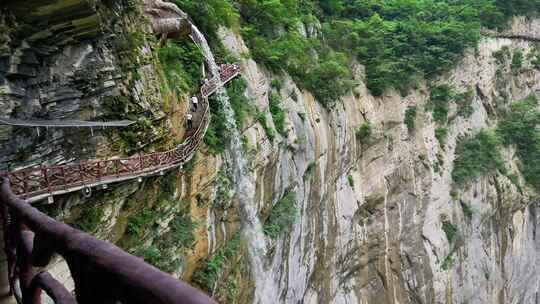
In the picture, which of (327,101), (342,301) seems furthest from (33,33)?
(342,301)

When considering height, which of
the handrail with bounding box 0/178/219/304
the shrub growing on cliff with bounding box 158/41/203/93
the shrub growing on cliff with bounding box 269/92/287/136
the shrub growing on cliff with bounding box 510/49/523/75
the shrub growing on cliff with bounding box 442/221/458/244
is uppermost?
the handrail with bounding box 0/178/219/304

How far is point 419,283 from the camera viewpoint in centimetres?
1891

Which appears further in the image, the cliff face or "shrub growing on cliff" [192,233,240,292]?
"shrub growing on cliff" [192,233,240,292]

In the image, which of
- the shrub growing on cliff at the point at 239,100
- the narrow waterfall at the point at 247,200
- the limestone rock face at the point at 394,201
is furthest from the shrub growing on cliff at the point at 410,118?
the narrow waterfall at the point at 247,200

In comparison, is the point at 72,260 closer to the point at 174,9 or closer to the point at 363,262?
the point at 174,9

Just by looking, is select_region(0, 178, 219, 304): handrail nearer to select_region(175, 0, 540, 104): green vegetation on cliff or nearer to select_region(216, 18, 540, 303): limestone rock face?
select_region(216, 18, 540, 303): limestone rock face

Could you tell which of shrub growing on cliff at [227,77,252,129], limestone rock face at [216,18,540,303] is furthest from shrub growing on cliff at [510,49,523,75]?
shrub growing on cliff at [227,77,252,129]

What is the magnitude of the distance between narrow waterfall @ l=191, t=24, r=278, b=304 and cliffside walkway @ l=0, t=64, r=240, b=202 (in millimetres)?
1343

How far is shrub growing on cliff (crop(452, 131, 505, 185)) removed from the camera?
70.1 ft

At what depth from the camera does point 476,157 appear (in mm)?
22031

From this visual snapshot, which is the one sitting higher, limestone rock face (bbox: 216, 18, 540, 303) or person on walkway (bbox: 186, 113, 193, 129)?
person on walkway (bbox: 186, 113, 193, 129)

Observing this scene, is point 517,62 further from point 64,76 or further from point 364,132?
point 64,76

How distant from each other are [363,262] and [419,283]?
3533 millimetres

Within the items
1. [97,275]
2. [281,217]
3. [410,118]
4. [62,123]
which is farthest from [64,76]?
[410,118]
